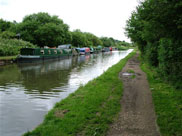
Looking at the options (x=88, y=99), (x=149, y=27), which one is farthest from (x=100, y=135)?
(x=149, y=27)

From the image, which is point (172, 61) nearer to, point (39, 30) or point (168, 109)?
point (168, 109)

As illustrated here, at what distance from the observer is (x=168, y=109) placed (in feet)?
19.4

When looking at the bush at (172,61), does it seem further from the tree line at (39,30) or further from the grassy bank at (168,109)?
the tree line at (39,30)

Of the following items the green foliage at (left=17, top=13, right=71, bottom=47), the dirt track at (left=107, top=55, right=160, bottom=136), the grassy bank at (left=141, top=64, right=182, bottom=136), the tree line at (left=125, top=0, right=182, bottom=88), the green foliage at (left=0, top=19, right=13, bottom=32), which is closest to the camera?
the dirt track at (left=107, top=55, right=160, bottom=136)

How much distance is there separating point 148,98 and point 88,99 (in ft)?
6.95

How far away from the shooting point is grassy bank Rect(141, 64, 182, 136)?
453 centimetres

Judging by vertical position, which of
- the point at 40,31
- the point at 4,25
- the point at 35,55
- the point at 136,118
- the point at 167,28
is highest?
the point at 4,25

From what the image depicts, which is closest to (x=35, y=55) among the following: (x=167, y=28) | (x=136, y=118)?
(x=167, y=28)

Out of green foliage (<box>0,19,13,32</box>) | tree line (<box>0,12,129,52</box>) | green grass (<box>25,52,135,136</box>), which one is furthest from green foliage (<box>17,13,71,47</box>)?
green grass (<box>25,52,135,136</box>)

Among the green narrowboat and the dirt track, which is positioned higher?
the green narrowboat

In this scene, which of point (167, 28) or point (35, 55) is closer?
point (167, 28)

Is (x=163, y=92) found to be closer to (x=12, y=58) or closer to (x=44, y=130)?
(x=44, y=130)

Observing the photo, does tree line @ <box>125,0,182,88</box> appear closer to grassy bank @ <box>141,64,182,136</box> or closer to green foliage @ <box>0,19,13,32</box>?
grassy bank @ <box>141,64,182,136</box>

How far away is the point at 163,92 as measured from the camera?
26.2 feet
